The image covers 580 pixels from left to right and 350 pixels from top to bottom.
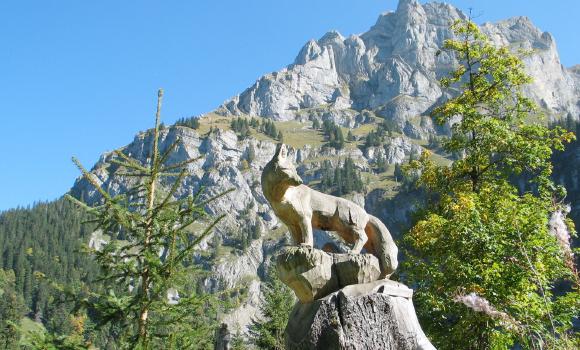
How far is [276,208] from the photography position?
26.3ft

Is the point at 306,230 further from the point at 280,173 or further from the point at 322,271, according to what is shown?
the point at 280,173

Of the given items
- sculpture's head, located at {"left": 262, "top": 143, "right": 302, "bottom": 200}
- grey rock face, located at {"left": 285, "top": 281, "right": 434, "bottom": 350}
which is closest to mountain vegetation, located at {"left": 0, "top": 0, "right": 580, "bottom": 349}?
grey rock face, located at {"left": 285, "top": 281, "right": 434, "bottom": 350}

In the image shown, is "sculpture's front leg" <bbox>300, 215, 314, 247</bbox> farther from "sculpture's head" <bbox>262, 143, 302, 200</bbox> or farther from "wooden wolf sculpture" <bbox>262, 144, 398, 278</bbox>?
"sculpture's head" <bbox>262, 143, 302, 200</bbox>

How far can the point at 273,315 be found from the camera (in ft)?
96.7

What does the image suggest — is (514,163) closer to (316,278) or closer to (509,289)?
(509,289)

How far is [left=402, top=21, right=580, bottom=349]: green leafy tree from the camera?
12.3 meters

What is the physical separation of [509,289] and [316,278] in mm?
6704

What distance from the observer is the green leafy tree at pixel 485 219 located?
40.2 feet

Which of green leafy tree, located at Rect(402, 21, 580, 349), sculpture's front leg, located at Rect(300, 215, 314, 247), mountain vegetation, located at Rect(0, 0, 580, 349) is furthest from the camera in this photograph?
green leafy tree, located at Rect(402, 21, 580, 349)

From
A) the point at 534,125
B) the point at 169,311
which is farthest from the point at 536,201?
the point at 169,311

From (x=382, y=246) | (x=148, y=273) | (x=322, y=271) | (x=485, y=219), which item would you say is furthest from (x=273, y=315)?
(x=322, y=271)

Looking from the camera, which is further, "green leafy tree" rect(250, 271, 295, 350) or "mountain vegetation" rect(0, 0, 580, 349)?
"green leafy tree" rect(250, 271, 295, 350)

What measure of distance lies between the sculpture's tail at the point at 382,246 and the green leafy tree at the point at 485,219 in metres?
3.20

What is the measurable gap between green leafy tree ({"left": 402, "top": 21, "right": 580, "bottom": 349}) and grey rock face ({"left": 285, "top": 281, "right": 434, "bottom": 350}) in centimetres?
389
